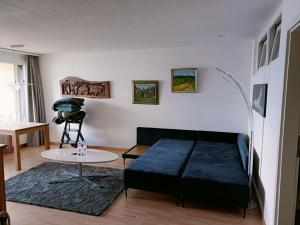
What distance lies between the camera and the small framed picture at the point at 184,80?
4.49m

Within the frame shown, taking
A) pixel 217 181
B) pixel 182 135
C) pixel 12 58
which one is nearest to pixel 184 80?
pixel 182 135

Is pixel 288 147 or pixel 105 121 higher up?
pixel 288 147

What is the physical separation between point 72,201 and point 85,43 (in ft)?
8.91

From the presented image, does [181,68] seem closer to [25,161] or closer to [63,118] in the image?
[63,118]

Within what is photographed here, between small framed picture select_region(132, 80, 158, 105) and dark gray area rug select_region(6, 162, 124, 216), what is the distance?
1642mm

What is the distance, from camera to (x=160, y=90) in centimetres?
481

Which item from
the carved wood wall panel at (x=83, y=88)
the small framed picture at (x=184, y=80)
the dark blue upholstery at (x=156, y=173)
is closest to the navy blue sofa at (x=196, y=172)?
the dark blue upholstery at (x=156, y=173)

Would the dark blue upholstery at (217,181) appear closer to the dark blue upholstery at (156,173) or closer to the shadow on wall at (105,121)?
the dark blue upholstery at (156,173)

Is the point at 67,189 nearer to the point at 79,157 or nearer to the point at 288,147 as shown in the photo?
the point at 79,157

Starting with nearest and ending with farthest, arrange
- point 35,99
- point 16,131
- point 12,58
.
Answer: point 16,131 → point 12,58 → point 35,99

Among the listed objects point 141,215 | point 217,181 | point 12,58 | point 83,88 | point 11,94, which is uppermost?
point 12,58

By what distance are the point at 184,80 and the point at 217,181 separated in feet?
7.88

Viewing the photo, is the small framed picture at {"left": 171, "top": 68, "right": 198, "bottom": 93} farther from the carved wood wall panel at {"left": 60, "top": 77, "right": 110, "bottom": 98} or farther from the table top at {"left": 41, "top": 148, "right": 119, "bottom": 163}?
the table top at {"left": 41, "top": 148, "right": 119, "bottom": 163}

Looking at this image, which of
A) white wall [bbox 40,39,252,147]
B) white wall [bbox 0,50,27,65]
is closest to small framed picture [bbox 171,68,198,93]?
white wall [bbox 40,39,252,147]
